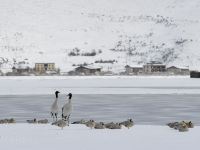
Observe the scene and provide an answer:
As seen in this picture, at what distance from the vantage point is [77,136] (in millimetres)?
26969

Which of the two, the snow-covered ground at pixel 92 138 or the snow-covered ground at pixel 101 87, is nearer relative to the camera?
the snow-covered ground at pixel 92 138

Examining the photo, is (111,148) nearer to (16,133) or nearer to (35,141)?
(35,141)

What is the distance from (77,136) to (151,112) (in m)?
15.8

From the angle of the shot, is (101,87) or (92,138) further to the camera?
(101,87)

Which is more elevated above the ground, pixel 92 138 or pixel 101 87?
pixel 101 87

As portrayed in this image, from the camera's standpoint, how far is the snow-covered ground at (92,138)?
23.6 meters

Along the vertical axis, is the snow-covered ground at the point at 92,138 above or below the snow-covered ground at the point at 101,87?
below

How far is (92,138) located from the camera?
26234 millimetres

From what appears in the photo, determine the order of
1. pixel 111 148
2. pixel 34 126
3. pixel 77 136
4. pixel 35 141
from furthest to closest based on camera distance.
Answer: pixel 34 126
pixel 77 136
pixel 35 141
pixel 111 148

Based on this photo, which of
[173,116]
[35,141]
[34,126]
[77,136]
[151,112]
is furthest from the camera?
[151,112]

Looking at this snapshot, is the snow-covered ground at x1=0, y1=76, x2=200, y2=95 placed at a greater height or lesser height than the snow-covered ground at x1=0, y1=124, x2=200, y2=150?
greater

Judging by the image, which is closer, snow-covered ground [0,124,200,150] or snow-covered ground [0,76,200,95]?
snow-covered ground [0,124,200,150]

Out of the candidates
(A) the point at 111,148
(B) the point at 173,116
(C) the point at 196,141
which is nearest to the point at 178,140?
(C) the point at 196,141

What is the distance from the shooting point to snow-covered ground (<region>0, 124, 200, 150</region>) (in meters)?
23.6
